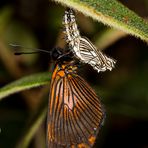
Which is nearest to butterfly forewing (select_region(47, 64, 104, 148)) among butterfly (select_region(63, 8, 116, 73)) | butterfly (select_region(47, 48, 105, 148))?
butterfly (select_region(47, 48, 105, 148))

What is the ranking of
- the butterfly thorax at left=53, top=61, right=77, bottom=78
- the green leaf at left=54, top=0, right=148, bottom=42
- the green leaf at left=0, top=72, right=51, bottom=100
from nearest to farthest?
the green leaf at left=54, top=0, right=148, bottom=42 → the green leaf at left=0, top=72, right=51, bottom=100 → the butterfly thorax at left=53, top=61, right=77, bottom=78

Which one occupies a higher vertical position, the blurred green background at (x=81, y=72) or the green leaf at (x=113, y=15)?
the green leaf at (x=113, y=15)

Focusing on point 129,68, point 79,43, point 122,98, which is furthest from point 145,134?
point 79,43

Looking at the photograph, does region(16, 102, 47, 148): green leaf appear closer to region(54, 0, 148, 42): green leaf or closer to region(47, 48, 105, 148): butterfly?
region(47, 48, 105, 148): butterfly

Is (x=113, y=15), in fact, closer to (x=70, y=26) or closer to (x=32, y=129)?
(x=70, y=26)

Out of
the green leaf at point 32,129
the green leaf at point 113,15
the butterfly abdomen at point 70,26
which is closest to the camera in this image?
the green leaf at point 113,15

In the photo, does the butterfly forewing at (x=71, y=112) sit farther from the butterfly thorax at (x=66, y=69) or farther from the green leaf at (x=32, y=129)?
the green leaf at (x=32, y=129)

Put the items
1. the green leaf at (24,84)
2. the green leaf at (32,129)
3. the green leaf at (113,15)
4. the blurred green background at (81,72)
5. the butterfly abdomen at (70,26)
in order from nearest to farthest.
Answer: the green leaf at (113,15) → the butterfly abdomen at (70,26) → the green leaf at (24,84) → the green leaf at (32,129) → the blurred green background at (81,72)

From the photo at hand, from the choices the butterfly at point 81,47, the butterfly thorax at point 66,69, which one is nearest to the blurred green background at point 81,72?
the butterfly thorax at point 66,69
